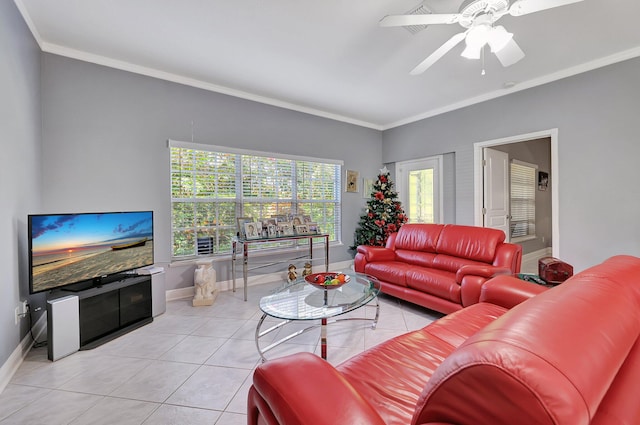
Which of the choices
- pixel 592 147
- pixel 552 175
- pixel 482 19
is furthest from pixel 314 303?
pixel 592 147

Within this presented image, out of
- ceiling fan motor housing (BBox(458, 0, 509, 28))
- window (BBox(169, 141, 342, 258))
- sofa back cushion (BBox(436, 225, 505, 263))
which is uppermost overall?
ceiling fan motor housing (BBox(458, 0, 509, 28))

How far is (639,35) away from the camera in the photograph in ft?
8.43

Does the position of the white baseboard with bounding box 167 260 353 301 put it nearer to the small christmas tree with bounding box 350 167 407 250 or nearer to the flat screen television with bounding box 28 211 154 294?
the flat screen television with bounding box 28 211 154 294

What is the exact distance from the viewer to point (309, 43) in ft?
8.71

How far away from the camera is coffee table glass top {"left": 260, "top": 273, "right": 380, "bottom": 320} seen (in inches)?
74.6

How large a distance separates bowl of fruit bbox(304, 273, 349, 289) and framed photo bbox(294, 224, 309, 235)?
1.63 meters

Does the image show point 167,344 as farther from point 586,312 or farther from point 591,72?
point 591,72

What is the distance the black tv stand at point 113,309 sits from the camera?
2.21 meters

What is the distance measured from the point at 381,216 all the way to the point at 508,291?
9.75ft

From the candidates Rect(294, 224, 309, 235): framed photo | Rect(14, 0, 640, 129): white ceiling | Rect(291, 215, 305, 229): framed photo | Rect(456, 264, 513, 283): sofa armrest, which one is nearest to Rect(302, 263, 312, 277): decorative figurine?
Rect(294, 224, 309, 235): framed photo

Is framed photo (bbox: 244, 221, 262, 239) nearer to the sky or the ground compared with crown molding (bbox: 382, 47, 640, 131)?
→ nearer to the ground

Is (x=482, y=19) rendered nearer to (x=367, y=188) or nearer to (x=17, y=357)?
(x=367, y=188)

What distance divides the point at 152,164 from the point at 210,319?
6.32 ft

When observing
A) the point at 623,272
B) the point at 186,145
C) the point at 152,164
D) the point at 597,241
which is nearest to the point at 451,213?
the point at 597,241
